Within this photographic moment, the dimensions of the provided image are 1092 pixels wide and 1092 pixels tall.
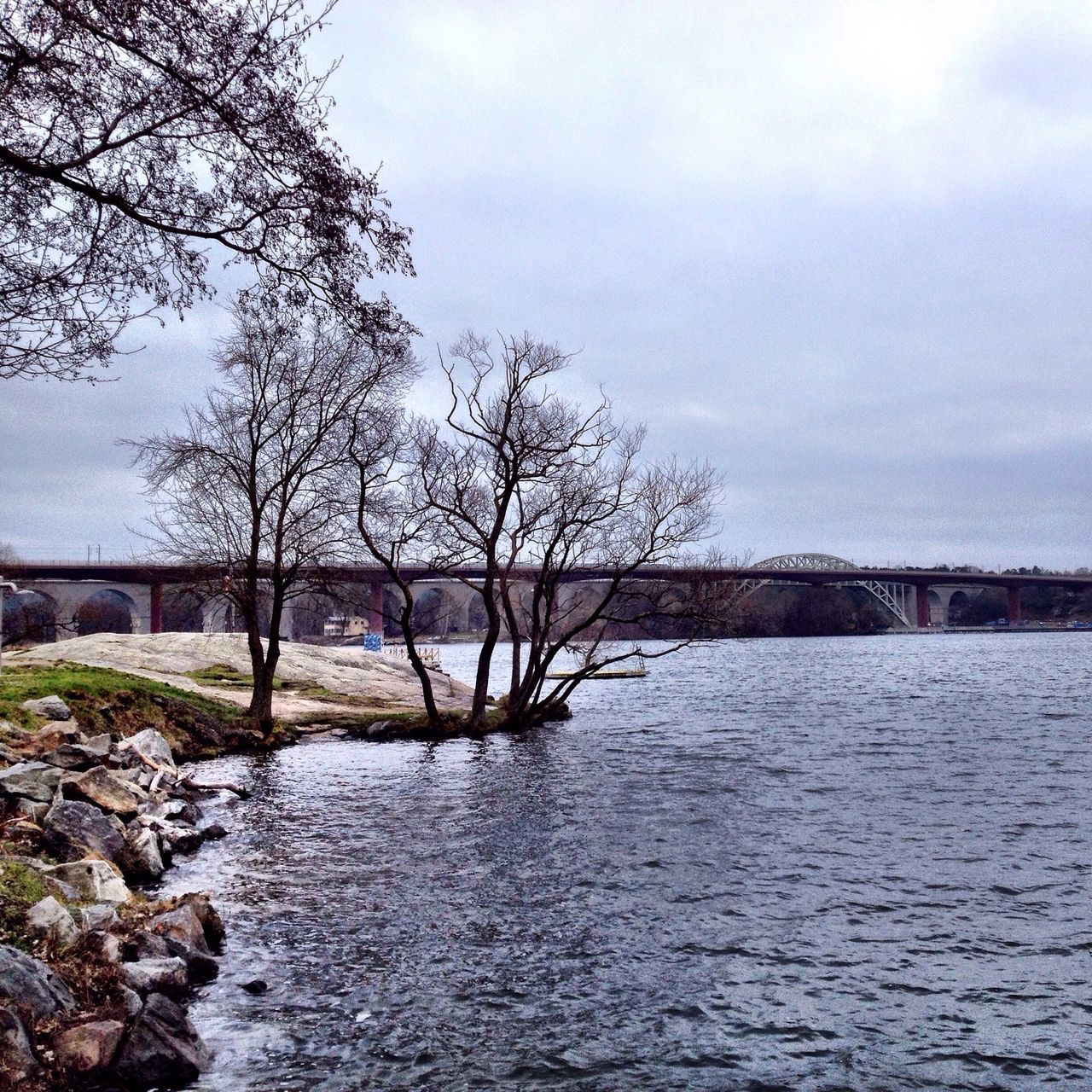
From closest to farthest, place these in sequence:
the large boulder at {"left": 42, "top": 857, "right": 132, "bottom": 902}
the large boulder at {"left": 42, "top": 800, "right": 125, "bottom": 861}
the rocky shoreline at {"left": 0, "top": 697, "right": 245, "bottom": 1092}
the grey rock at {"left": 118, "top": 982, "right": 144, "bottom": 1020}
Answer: the rocky shoreline at {"left": 0, "top": 697, "right": 245, "bottom": 1092} → the grey rock at {"left": 118, "top": 982, "right": 144, "bottom": 1020} → the large boulder at {"left": 42, "top": 857, "right": 132, "bottom": 902} → the large boulder at {"left": 42, "top": 800, "right": 125, "bottom": 861}

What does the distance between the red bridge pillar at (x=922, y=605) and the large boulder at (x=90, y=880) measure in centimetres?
14269

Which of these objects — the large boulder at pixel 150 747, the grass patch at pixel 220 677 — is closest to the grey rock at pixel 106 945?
the large boulder at pixel 150 747

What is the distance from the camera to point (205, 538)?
30.5m

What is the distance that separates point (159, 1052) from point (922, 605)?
155 m

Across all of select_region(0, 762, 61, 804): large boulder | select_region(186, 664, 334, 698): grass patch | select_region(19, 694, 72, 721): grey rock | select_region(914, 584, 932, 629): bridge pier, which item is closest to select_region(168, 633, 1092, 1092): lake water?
select_region(0, 762, 61, 804): large boulder

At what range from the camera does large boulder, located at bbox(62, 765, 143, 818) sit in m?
13.7

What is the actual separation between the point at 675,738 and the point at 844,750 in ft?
19.5

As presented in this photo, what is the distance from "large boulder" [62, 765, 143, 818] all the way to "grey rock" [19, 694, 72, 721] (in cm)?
568

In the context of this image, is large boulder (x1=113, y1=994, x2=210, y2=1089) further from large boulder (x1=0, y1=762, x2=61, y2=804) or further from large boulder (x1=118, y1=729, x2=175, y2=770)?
large boulder (x1=118, y1=729, x2=175, y2=770)

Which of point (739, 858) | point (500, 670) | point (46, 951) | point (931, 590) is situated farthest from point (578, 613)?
point (931, 590)

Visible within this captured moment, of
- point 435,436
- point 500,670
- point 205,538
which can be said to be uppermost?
point 435,436

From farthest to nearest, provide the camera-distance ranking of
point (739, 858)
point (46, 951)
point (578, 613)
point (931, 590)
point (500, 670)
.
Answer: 1. point (931, 590)
2. point (500, 670)
3. point (578, 613)
4. point (739, 858)
5. point (46, 951)

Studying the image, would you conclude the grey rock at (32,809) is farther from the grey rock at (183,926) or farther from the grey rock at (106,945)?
the grey rock at (106,945)

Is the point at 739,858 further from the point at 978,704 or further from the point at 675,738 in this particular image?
the point at 978,704
